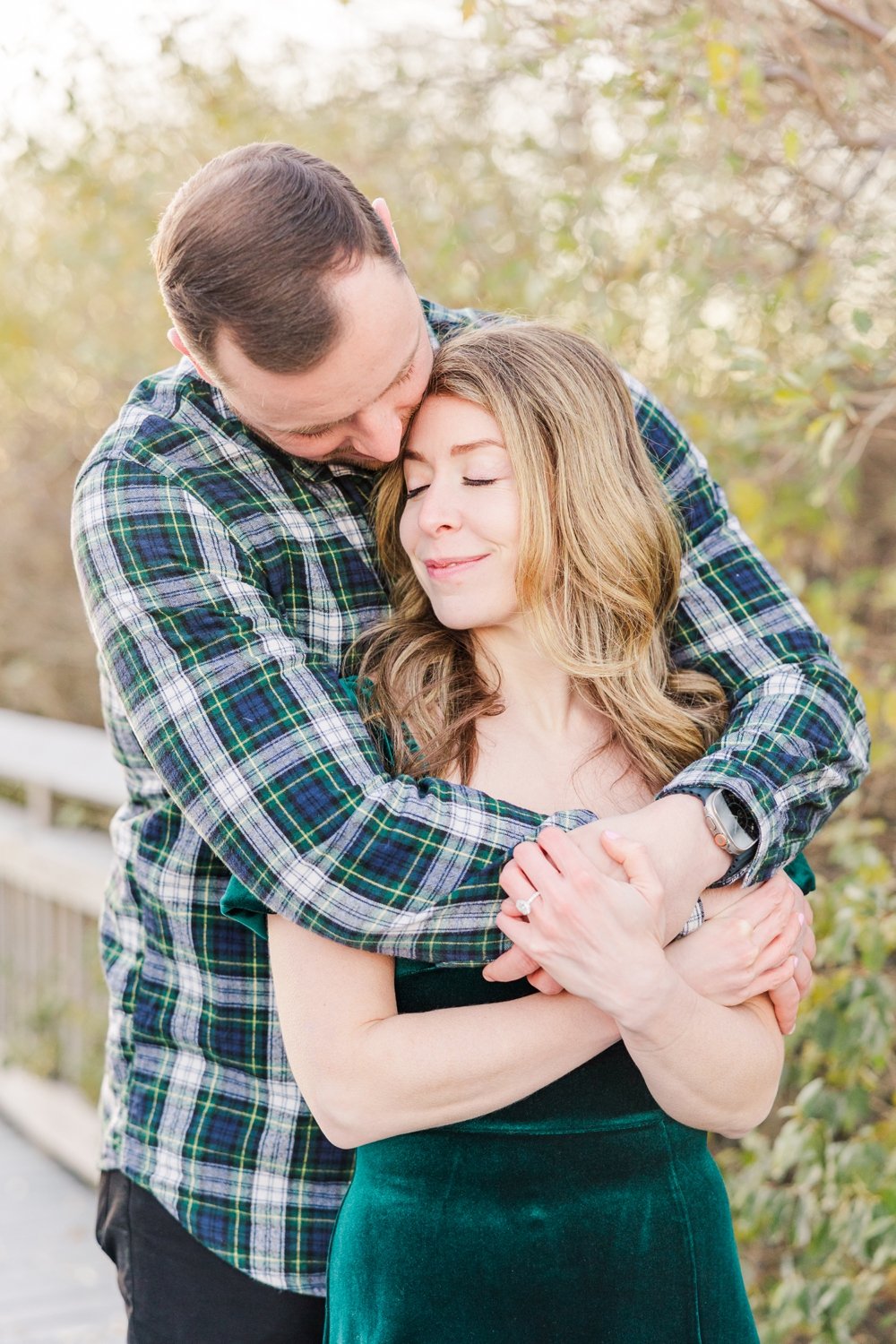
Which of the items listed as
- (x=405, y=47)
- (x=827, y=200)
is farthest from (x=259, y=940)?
(x=405, y=47)

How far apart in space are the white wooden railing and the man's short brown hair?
2244 mm

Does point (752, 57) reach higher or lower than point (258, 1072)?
higher

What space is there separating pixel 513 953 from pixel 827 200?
281 centimetres

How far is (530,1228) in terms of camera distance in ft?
5.81

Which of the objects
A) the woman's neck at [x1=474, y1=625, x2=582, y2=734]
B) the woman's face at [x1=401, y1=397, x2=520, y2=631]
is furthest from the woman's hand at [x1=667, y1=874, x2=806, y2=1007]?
the woman's face at [x1=401, y1=397, x2=520, y2=631]

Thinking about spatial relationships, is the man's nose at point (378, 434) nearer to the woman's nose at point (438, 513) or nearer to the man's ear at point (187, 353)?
the woman's nose at point (438, 513)

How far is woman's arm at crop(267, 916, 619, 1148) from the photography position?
1.67 metres

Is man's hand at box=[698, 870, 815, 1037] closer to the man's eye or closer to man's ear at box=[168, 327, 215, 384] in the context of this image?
the man's eye

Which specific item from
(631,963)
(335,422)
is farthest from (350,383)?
(631,963)

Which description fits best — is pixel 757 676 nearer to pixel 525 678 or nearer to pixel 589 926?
pixel 525 678

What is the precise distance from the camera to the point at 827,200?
372 centimetres

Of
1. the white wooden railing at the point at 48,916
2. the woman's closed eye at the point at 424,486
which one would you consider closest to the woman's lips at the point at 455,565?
the woman's closed eye at the point at 424,486

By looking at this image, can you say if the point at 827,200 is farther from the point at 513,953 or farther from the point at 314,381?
the point at 513,953

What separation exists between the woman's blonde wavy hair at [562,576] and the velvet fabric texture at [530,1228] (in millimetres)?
418
